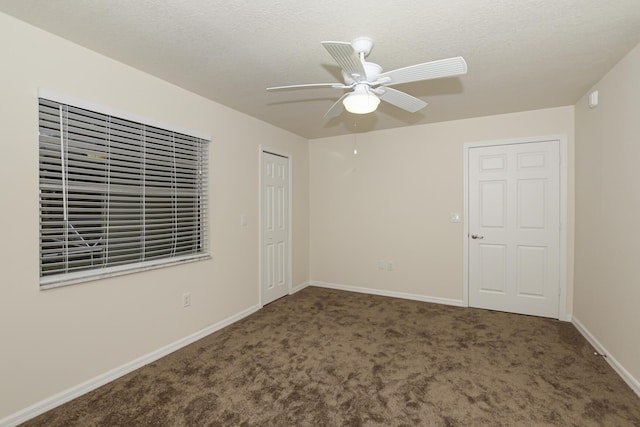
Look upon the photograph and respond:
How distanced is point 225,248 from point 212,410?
67.6 inches

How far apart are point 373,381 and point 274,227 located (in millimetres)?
2433

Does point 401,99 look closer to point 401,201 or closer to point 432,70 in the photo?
point 432,70

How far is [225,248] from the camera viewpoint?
3416mm

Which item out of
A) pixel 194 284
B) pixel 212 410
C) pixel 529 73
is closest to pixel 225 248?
pixel 194 284

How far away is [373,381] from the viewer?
7.57 feet

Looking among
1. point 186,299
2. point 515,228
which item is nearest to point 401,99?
point 515,228

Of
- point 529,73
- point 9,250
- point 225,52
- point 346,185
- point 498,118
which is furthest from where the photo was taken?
point 346,185

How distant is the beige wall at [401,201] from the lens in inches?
152

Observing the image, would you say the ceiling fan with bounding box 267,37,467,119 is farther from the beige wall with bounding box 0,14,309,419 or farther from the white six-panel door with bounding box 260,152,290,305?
the white six-panel door with bounding box 260,152,290,305

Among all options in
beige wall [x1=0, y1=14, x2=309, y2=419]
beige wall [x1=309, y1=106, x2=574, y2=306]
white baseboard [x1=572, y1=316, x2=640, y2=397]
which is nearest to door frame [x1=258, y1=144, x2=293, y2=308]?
beige wall [x1=0, y1=14, x2=309, y2=419]

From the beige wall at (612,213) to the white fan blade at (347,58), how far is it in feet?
6.52

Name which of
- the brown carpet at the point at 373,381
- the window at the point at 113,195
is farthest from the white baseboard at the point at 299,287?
the window at the point at 113,195

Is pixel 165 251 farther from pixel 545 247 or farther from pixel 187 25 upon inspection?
pixel 545 247

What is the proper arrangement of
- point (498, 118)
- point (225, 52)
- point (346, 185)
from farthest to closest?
point (346, 185), point (498, 118), point (225, 52)
